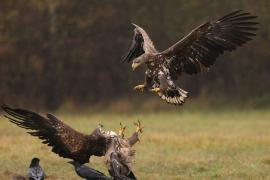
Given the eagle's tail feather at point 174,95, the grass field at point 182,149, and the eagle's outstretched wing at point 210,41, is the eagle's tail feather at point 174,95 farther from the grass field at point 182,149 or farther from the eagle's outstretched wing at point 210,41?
the grass field at point 182,149

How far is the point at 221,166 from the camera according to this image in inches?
555

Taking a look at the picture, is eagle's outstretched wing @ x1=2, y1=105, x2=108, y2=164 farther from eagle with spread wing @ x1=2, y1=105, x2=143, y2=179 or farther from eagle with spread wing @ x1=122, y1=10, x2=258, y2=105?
eagle with spread wing @ x1=122, y1=10, x2=258, y2=105

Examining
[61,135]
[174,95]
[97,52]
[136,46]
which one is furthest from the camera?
[97,52]

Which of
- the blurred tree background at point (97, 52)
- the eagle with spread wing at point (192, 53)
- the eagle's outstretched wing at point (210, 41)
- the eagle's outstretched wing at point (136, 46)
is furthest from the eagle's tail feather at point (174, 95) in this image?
the blurred tree background at point (97, 52)

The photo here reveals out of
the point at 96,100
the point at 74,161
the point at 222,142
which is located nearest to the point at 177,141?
the point at 222,142

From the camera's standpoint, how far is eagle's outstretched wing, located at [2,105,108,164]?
34.0 ft

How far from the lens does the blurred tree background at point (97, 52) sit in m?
31.8

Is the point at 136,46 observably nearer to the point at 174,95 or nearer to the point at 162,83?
the point at 162,83

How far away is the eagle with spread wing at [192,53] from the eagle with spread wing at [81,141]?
61.3 inches

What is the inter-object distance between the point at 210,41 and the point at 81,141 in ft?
9.45

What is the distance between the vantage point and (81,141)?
34.0 feet

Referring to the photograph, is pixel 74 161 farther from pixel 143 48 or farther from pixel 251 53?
pixel 251 53

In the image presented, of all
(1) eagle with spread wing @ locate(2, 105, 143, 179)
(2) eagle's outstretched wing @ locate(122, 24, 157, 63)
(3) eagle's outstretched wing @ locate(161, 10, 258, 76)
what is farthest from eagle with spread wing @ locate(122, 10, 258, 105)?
(1) eagle with spread wing @ locate(2, 105, 143, 179)

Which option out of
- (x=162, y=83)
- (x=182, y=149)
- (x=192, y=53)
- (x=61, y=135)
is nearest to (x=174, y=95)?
(x=162, y=83)
